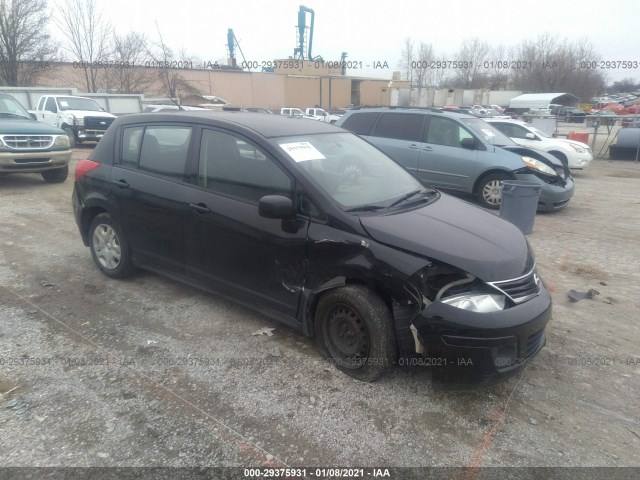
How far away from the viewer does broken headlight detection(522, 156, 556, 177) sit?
8391 millimetres

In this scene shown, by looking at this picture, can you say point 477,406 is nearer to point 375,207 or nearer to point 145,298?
point 375,207

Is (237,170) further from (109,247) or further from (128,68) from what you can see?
(128,68)

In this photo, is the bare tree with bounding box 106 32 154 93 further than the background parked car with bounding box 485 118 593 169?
Yes

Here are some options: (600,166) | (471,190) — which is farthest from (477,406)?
(600,166)

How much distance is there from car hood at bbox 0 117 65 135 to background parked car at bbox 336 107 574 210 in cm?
642

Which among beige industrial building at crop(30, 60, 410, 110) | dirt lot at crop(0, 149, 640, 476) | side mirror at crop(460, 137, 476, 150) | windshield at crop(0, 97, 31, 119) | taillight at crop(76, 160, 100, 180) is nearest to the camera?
dirt lot at crop(0, 149, 640, 476)

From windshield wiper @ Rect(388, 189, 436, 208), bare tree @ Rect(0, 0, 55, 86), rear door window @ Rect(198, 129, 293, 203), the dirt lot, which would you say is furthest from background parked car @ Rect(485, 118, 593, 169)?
bare tree @ Rect(0, 0, 55, 86)

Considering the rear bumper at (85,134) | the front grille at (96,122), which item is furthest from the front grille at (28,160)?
the front grille at (96,122)

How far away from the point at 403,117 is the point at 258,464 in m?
7.80

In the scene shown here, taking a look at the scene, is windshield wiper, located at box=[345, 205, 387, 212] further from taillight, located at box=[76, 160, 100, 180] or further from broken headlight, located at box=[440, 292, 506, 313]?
taillight, located at box=[76, 160, 100, 180]

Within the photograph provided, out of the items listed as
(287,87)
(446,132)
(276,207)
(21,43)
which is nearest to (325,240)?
(276,207)

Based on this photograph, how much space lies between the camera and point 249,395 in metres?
3.09

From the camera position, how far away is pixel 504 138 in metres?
9.18

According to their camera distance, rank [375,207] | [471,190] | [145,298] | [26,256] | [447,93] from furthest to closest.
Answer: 1. [447,93]
2. [471,190]
3. [26,256]
4. [145,298]
5. [375,207]
